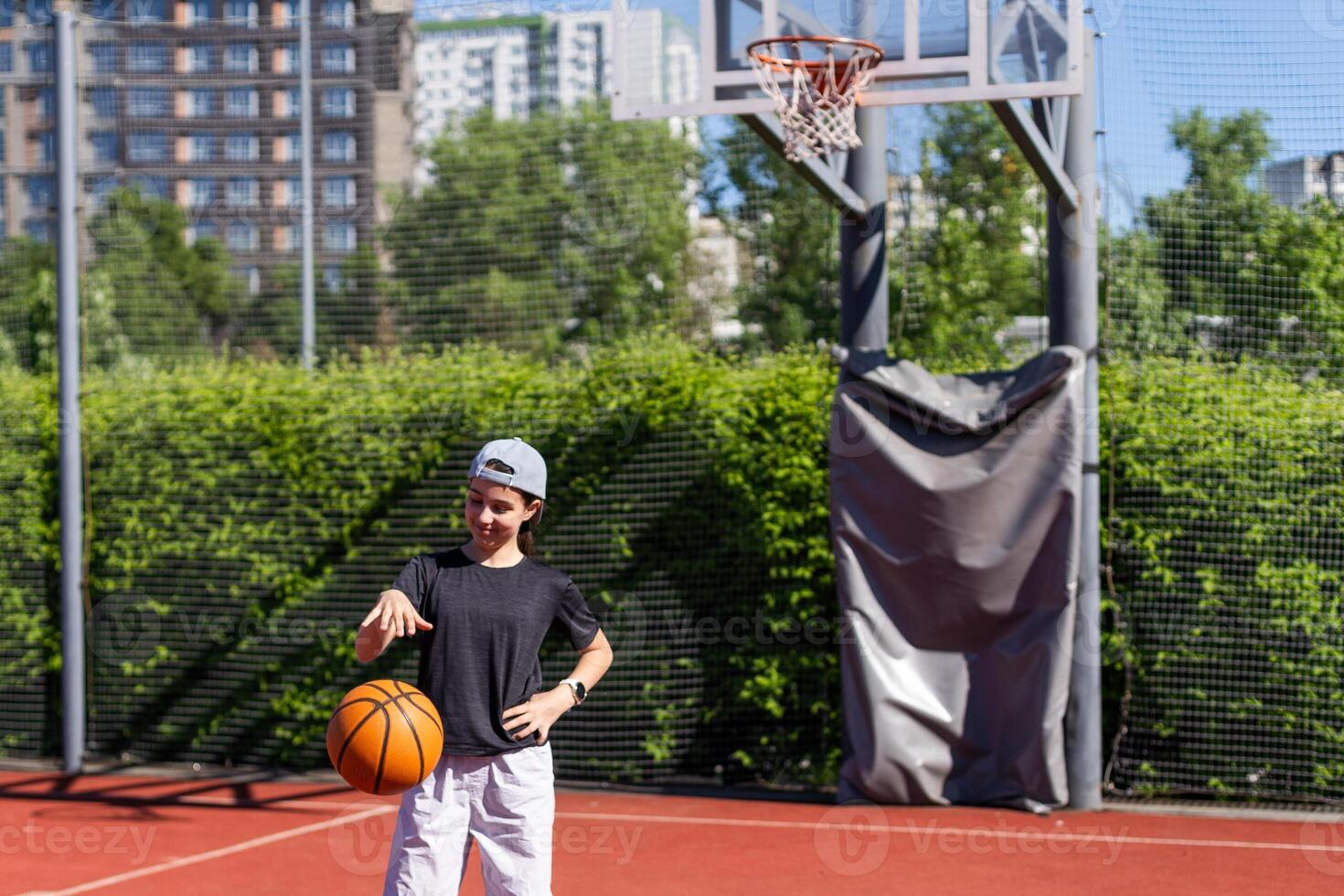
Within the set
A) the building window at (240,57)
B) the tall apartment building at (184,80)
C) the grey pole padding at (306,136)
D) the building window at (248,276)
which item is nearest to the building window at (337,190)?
the building window at (248,276)

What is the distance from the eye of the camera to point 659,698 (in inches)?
325

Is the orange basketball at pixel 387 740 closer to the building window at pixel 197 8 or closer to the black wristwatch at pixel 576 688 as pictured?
the black wristwatch at pixel 576 688

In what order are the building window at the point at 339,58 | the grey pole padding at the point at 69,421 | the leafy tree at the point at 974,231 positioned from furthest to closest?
the leafy tree at the point at 974,231 < the building window at the point at 339,58 < the grey pole padding at the point at 69,421

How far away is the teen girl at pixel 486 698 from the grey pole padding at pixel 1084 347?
434 centimetres

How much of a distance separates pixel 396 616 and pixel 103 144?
9024mm

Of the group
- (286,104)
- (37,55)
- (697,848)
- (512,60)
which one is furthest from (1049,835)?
(512,60)

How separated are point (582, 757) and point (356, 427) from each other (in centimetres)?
238

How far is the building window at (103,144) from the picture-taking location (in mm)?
10195

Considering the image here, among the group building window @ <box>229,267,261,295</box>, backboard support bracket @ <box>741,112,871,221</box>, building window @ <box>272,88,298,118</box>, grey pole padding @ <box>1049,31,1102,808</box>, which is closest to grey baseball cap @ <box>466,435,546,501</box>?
backboard support bracket @ <box>741,112,871,221</box>

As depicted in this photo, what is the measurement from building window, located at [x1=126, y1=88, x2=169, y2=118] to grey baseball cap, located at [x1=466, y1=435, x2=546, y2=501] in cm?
807

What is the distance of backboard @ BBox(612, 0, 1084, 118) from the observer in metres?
6.43

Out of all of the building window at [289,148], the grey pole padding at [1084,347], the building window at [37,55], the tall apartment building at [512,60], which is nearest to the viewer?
the grey pole padding at [1084,347]

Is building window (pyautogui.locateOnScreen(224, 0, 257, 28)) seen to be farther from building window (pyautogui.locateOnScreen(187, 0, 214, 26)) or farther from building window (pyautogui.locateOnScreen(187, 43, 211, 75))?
building window (pyautogui.locateOnScreen(187, 43, 211, 75))

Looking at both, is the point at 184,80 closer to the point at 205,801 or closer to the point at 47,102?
the point at 47,102
